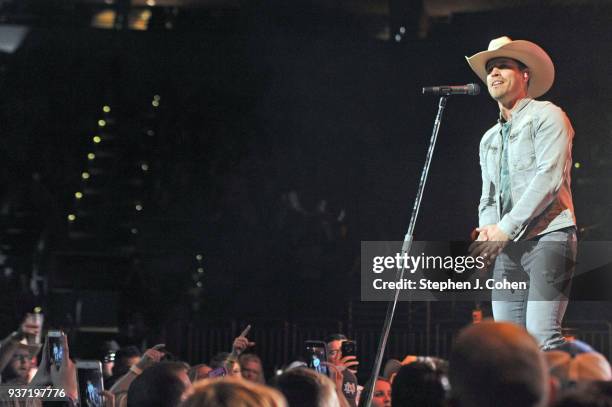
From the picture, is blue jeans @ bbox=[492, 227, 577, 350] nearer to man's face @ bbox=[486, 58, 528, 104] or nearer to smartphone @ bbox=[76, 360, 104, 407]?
man's face @ bbox=[486, 58, 528, 104]

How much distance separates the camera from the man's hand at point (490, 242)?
4.79 m

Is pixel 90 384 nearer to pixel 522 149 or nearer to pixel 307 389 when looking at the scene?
pixel 307 389

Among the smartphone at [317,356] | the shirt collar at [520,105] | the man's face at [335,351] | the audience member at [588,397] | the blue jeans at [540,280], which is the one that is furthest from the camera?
the man's face at [335,351]

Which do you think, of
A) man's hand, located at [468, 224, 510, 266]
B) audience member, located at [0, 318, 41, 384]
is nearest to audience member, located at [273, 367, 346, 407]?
man's hand, located at [468, 224, 510, 266]

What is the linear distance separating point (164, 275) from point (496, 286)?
7239 millimetres

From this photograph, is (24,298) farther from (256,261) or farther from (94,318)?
(256,261)

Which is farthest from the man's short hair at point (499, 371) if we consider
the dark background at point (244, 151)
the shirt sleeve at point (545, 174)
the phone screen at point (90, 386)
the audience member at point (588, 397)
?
the dark background at point (244, 151)

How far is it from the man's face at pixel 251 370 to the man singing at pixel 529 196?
255 cm

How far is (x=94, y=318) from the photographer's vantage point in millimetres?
11633

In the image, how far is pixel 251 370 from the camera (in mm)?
7117

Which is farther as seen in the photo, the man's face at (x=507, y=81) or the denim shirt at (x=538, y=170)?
the man's face at (x=507, y=81)

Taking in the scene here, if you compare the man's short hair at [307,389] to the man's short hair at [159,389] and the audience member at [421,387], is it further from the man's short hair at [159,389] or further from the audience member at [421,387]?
the man's short hair at [159,389]

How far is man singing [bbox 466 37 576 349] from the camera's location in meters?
4.72

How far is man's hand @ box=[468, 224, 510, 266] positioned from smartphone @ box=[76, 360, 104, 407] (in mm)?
1900
